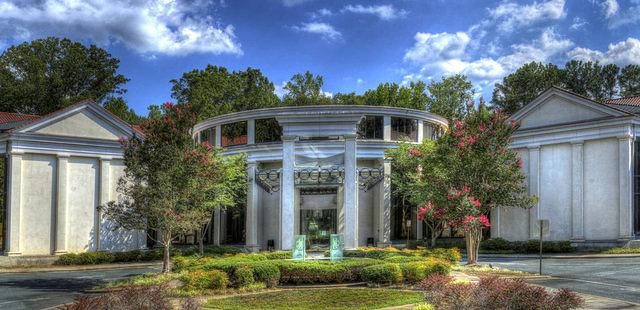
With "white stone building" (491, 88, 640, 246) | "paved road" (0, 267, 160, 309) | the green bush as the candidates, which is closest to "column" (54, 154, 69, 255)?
"paved road" (0, 267, 160, 309)

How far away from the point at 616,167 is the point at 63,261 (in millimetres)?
36928

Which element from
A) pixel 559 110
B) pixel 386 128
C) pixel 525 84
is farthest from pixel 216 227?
pixel 525 84

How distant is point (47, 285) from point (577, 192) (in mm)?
33930

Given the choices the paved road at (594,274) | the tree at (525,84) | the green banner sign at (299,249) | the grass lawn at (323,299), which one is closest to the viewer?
the grass lawn at (323,299)

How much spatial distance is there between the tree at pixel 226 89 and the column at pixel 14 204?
1509 inches

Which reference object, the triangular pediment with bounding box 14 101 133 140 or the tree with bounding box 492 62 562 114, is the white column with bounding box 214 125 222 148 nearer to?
the triangular pediment with bounding box 14 101 133 140

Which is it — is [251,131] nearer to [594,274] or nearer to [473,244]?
[473,244]

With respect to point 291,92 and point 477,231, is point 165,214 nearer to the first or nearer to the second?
point 477,231

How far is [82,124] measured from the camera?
4191 cm

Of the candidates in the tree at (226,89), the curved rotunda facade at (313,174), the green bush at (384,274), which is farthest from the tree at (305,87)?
the green bush at (384,274)

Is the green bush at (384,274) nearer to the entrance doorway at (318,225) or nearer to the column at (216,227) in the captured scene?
the entrance doorway at (318,225)

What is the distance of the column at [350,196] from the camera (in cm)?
3142

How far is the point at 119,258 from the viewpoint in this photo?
4134cm

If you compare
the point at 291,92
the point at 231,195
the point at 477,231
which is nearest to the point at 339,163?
the point at 477,231
